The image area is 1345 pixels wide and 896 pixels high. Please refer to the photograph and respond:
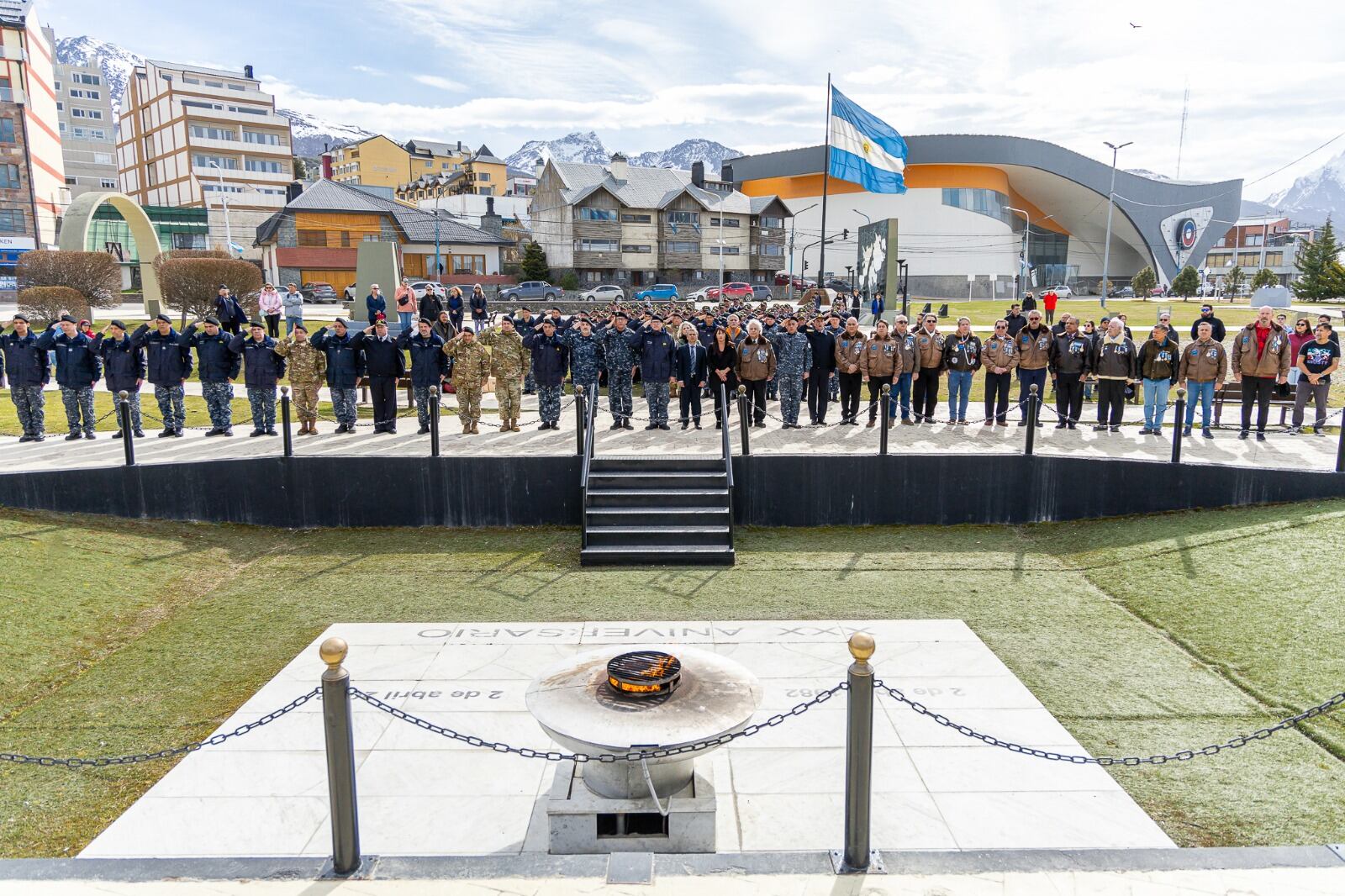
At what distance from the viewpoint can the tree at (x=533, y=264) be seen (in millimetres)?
69812

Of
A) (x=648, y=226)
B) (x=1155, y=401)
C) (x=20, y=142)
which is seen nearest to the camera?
(x=1155, y=401)

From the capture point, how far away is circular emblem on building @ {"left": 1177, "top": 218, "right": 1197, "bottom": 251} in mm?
83125

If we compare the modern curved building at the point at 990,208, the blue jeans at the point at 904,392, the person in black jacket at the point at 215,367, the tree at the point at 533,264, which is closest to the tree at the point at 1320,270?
the modern curved building at the point at 990,208

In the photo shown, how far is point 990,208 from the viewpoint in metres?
81.1

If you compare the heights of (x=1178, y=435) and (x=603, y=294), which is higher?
(x=603, y=294)

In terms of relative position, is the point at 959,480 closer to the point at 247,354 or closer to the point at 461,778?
the point at 461,778

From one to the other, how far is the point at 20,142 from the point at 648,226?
46133 millimetres

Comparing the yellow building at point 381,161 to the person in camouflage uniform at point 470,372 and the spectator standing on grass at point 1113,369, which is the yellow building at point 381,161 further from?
the spectator standing on grass at point 1113,369

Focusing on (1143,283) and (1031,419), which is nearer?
(1031,419)

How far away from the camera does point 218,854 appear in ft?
16.3

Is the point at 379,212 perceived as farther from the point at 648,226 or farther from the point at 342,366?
the point at 342,366

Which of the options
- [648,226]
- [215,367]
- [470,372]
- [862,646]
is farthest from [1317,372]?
[648,226]

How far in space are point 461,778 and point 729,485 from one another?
598 centimetres

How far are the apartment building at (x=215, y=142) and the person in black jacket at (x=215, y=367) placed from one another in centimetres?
A: 7180
